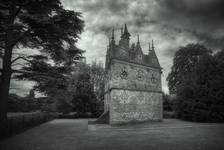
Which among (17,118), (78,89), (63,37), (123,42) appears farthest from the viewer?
(78,89)

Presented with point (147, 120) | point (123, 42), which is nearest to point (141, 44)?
point (123, 42)

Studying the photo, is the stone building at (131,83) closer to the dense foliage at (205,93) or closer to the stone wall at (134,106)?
the stone wall at (134,106)

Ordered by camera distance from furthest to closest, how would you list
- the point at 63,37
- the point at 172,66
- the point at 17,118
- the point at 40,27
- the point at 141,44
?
1. the point at 172,66
2. the point at 141,44
3. the point at 17,118
4. the point at 63,37
5. the point at 40,27

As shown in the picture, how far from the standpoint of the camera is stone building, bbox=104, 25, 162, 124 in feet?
61.6

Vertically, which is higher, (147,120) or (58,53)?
(58,53)

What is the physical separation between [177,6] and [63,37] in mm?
7578

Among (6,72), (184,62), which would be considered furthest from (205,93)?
(6,72)

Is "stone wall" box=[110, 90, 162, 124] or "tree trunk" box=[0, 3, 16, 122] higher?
"tree trunk" box=[0, 3, 16, 122]

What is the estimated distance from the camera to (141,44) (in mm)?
22594

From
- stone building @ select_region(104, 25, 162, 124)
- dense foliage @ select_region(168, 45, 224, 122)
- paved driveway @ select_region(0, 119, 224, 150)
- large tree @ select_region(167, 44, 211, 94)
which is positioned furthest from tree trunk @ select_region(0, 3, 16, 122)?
large tree @ select_region(167, 44, 211, 94)

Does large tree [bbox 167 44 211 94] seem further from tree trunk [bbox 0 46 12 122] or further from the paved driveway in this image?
tree trunk [bbox 0 46 12 122]

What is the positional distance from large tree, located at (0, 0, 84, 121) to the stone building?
361 inches

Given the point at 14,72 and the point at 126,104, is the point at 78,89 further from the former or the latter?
the point at 14,72

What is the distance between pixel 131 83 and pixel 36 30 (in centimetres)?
1360
